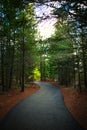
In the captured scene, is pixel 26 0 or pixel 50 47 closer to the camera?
pixel 26 0

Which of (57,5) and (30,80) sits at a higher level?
(57,5)

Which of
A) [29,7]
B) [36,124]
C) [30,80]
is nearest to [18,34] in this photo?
[29,7]

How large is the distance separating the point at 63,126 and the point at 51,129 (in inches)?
27.7

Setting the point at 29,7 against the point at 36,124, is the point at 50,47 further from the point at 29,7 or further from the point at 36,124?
the point at 36,124

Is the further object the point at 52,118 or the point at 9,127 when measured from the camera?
the point at 52,118

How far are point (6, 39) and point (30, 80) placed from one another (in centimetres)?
2271

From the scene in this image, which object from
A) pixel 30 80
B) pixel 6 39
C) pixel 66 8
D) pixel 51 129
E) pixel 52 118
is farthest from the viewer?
pixel 30 80

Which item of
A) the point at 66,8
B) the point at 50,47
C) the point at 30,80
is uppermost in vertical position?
the point at 66,8

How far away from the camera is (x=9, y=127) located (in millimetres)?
7895

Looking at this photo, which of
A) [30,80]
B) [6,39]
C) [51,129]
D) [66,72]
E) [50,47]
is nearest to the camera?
[51,129]

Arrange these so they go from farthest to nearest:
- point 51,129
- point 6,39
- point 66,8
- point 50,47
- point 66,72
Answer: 1. point 66,72
2. point 6,39
3. point 50,47
4. point 66,8
5. point 51,129

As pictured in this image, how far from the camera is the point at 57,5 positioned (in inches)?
329

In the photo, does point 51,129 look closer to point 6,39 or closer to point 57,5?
point 57,5

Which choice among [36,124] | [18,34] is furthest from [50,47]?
[18,34]
